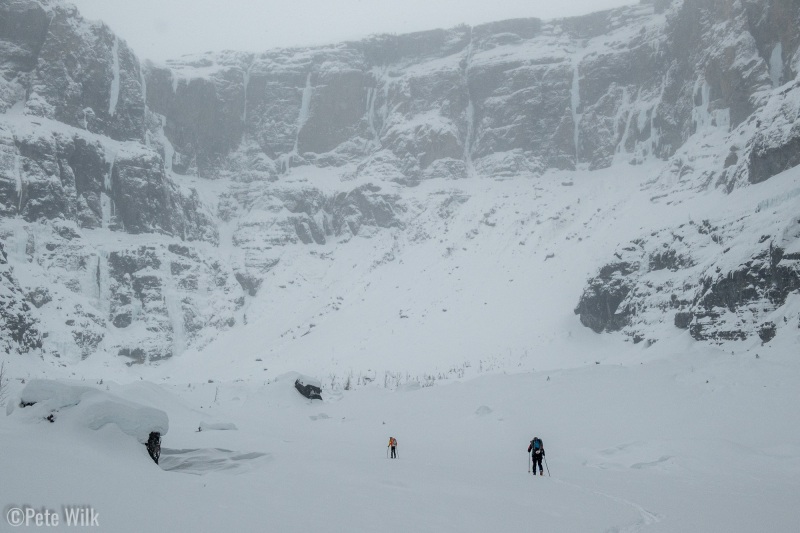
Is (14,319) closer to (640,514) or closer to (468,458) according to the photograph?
(468,458)

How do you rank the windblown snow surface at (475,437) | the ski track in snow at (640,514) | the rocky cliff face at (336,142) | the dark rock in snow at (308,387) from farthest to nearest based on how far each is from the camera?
the rocky cliff face at (336,142) → the dark rock in snow at (308,387) → the ski track in snow at (640,514) → the windblown snow surface at (475,437)

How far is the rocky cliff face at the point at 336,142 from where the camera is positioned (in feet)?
246

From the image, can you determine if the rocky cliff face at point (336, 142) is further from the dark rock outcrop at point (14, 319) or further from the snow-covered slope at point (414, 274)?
the dark rock outcrop at point (14, 319)

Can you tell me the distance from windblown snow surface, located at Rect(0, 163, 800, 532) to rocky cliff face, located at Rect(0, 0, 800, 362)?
7.28m

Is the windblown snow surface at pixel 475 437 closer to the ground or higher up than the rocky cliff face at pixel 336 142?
closer to the ground

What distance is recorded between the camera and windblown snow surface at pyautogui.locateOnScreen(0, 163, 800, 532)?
866 centimetres

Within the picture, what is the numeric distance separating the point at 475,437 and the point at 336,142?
391 ft

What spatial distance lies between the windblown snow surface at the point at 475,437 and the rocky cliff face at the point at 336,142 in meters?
7.28

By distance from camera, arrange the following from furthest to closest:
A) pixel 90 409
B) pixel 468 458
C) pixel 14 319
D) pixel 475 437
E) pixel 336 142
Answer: pixel 336 142 < pixel 14 319 < pixel 475 437 < pixel 468 458 < pixel 90 409

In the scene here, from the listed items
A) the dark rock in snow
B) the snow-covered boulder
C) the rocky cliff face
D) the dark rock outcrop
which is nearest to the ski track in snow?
the snow-covered boulder

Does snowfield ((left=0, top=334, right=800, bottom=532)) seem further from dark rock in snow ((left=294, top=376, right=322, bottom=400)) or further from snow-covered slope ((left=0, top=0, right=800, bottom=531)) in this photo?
dark rock in snow ((left=294, top=376, right=322, bottom=400))

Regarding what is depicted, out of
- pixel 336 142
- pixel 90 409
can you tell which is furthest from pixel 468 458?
pixel 336 142

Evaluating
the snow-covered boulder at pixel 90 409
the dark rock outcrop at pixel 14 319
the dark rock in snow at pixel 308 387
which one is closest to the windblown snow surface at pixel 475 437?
the snow-covered boulder at pixel 90 409

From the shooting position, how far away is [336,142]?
136 meters
